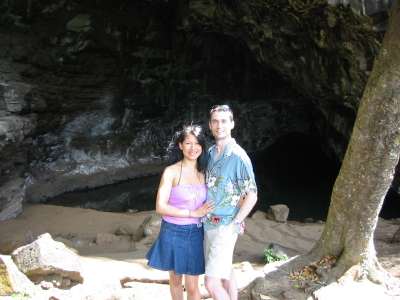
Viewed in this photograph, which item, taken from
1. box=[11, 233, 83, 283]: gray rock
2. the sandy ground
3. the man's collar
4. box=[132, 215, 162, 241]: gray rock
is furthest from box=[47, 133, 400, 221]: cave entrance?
the man's collar

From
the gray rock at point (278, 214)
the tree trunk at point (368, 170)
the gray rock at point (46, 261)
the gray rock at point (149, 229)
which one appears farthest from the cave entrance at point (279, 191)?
the gray rock at point (46, 261)

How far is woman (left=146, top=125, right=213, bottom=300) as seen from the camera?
293 cm

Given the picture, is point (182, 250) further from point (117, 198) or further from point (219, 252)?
point (117, 198)

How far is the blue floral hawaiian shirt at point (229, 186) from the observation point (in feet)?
9.46

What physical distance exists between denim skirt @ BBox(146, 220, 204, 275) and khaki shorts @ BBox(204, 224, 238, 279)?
0.44ft

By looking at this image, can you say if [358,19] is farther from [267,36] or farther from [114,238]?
[114,238]

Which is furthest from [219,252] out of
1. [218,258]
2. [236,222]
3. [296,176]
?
[296,176]

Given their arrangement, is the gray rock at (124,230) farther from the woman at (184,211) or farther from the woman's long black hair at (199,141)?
the woman's long black hair at (199,141)

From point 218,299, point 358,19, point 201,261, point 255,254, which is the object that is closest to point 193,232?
point 201,261

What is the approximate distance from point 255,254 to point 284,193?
7.40 meters

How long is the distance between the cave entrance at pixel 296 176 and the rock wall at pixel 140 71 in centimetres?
186

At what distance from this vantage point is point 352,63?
8.37m

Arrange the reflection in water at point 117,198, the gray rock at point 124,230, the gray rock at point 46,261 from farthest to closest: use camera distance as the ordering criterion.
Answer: the reflection in water at point 117,198, the gray rock at point 124,230, the gray rock at point 46,261

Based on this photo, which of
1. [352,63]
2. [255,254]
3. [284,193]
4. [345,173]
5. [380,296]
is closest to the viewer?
[380,296]
